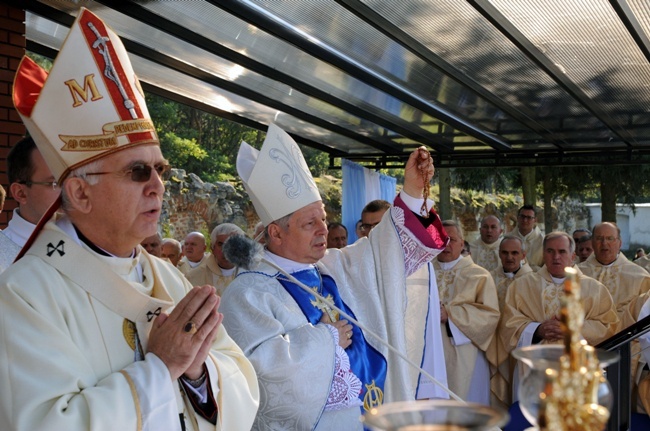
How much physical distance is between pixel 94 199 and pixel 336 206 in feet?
60.0

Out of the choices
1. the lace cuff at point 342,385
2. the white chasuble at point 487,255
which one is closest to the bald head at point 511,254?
the white chasuble at point 487,255

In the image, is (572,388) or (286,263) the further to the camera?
(286,263)

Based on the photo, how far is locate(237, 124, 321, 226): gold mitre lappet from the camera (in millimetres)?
3865

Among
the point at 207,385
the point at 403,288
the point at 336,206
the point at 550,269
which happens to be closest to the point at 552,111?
the point at 550,269

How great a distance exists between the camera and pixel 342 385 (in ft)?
11.3

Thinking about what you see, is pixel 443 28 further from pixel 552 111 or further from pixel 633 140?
pixel 633 140

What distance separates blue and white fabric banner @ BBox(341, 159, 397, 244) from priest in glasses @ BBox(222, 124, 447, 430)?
5.91 m

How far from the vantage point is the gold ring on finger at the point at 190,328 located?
2.15 metres

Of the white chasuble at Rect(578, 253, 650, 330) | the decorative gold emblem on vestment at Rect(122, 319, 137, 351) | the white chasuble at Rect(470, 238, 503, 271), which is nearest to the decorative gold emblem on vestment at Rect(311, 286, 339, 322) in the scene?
the decorative gold emblem on vestment at Rect(122, 319, 137, 351)

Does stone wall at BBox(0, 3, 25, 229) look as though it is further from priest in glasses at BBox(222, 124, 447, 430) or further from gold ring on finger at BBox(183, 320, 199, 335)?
gold ring on finger at BBox(183, 320, 199, 335)

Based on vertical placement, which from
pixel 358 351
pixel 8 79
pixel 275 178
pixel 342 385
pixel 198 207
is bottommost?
pixel 342 385

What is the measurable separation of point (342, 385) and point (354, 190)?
7.09m

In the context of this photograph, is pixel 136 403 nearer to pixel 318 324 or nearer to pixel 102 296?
pixel 102 296

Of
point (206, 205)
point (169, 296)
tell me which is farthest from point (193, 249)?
point (206, 205)
